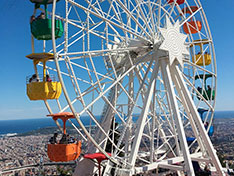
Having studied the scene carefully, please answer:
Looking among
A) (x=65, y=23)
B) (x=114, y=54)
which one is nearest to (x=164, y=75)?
(x=114, y=54)

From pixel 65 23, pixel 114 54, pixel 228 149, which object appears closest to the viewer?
pixel 65 23

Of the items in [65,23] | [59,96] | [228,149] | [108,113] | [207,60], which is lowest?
[228,149]

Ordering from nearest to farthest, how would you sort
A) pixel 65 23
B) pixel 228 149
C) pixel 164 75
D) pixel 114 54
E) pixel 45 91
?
1. pixel 45 91
2. pixel 65 23
3. pixel 164 75
4. pixel 114 54
5. pixel 228 149

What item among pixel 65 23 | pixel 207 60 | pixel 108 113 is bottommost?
pixel 108 113

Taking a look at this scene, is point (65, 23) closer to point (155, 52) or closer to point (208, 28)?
point (155, 52)

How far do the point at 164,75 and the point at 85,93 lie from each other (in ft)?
11.6

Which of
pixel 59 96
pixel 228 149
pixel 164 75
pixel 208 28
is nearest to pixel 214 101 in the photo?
pixel 208 28

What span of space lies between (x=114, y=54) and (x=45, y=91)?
4.21 m

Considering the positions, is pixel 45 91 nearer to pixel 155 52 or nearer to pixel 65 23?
pixel 65 23

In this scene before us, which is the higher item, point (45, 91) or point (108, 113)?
point (45, 91)

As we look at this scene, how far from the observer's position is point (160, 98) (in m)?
16.3

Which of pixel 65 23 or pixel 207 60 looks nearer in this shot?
pixel 65 23

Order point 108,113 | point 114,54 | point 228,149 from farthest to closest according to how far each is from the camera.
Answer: point 228,149, point 108,113, point 114,54

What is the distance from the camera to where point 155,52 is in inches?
502
